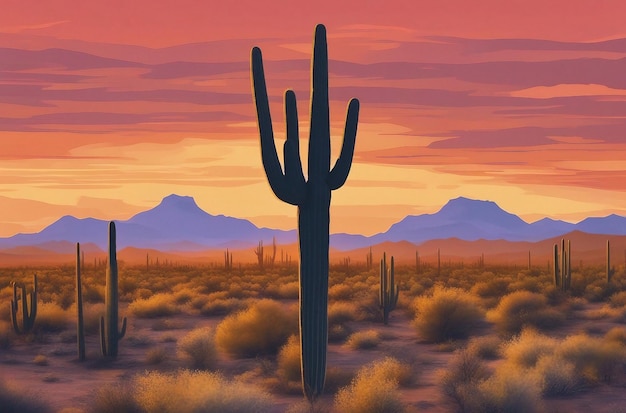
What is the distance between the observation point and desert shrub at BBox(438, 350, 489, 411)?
17.6 metres

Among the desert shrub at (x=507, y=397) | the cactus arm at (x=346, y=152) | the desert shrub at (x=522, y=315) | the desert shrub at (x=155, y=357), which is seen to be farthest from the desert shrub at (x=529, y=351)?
the desert shrub at (x=155, y=357)

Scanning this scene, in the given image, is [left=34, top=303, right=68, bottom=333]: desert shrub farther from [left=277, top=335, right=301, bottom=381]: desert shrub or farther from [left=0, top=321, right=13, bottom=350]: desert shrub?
[left=277, top=335, right=301, bottom=381]: desert shrub

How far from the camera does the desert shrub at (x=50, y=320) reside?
31900 millimetres

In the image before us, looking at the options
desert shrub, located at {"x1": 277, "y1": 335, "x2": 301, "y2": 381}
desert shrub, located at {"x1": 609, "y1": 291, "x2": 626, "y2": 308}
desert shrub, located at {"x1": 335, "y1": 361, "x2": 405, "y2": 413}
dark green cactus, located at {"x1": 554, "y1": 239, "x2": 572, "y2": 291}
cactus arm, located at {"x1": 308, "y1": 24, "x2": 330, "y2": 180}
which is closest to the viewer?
desert shrub, located at {"x1": 335, "y1": 361, "x2": 405, "y2": 413}

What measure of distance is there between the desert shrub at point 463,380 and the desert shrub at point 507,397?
0.68 feet

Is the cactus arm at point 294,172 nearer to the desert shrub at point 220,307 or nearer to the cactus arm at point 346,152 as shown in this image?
the cactus arm at point 346,152

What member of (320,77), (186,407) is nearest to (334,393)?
(186,407)

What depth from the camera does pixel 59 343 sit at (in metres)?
29.4

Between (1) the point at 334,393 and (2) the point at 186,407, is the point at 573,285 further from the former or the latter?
(2) the point at 186,407


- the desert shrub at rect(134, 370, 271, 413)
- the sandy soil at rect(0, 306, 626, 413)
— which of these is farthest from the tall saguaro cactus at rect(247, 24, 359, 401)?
the sandy soil at rect(0, 306, 626, 413)

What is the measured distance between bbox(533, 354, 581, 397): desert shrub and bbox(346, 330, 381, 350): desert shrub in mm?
7772

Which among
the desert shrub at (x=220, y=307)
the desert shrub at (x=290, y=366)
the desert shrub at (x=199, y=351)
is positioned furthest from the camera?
the desert shrub at (x=220, y=307)

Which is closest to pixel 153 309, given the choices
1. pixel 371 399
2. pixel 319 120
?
pixel 319 120

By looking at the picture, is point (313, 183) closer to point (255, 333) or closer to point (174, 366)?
point (174, 366)
